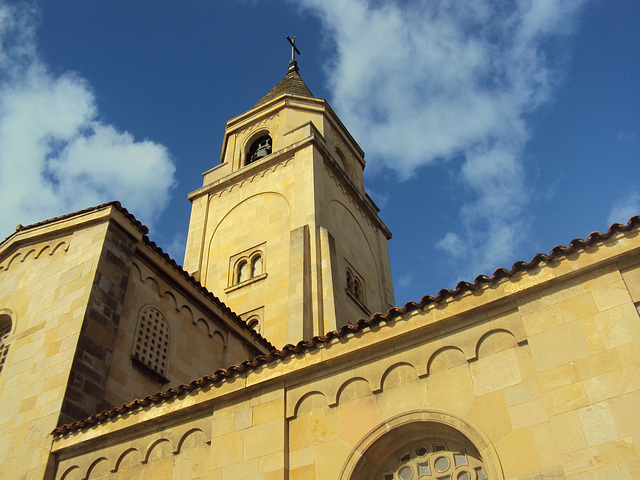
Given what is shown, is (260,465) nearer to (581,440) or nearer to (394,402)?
(394,402)

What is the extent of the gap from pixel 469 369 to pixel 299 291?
11262 millimetres

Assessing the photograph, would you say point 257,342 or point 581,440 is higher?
point 257,342

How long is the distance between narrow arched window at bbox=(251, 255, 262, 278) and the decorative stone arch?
13.4 m

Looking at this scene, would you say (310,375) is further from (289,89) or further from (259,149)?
(289,89)

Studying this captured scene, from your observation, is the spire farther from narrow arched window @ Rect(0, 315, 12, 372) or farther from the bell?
narrow arched window @ Rect(0, 315, 12, 372)

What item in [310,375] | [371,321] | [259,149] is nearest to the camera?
[371,321]

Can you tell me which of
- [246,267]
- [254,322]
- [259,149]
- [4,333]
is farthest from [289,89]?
[4,333]

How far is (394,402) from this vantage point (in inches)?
Result: 299

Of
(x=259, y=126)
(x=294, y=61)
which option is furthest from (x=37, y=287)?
(x=294, y=61)

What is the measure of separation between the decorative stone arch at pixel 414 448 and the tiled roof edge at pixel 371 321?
4.45ft

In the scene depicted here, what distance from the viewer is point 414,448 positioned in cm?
746

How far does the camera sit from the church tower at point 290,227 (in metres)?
18.8

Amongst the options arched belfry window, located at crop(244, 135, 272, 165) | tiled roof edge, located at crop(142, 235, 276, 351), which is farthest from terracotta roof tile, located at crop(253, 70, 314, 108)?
tiled roof edge, located at crop(142, 235, 276, 351)

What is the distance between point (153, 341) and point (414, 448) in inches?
300
